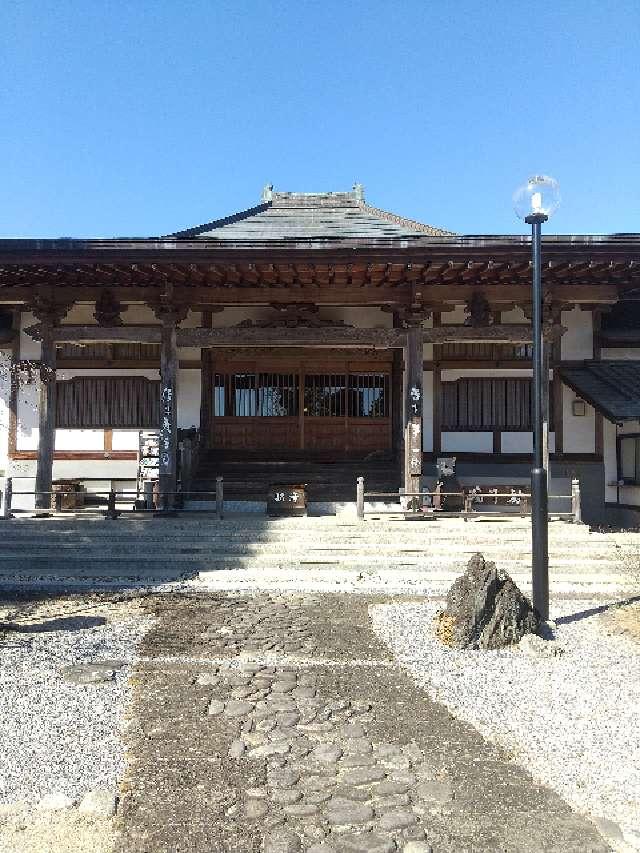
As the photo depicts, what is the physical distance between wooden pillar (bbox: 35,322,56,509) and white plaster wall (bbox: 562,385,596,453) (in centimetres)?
1072

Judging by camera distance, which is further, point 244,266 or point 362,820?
point 244,266

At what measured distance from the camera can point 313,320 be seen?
40.6 feet

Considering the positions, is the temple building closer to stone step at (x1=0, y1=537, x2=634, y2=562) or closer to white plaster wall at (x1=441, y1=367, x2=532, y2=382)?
white plaster wall at (x1=441, y1=367, x2=532, y2=382)

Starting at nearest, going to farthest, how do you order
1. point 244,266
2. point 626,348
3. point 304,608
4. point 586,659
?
1. point 586,659
2. point 304,608
3. point 244,266
4. point 626,348

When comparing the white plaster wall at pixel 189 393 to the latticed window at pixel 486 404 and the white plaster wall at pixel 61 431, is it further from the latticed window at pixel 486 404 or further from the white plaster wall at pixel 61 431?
the latticed window at pixel 486 404

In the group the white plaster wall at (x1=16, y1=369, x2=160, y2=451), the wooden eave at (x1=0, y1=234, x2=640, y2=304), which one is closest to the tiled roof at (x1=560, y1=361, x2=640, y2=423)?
the wooden eave at (x1=0, y1=234, x2=640, y2=304)

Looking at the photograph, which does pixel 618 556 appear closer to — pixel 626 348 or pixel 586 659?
pixel 586 659

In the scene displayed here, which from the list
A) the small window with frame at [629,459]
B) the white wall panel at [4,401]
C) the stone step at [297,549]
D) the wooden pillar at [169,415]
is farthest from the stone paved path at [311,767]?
the white wall panel at [4,401]

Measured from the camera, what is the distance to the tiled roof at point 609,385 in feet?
38.3

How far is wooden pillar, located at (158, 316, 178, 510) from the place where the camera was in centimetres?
1162

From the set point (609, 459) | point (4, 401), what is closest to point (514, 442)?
point (609, 459)

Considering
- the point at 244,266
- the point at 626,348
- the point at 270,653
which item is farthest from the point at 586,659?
the point at 626,348

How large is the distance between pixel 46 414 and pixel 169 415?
8.00 ft

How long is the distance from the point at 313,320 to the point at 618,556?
273 inches
